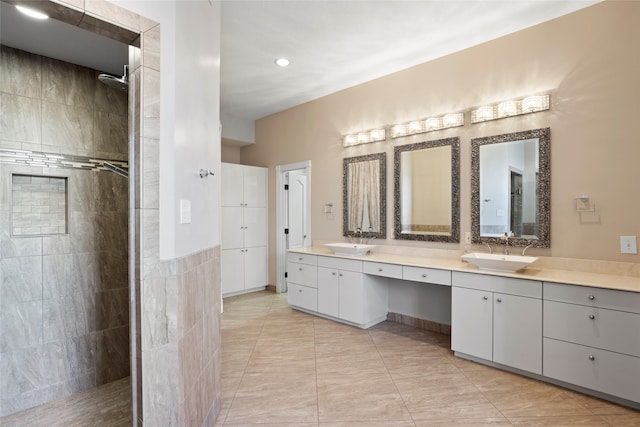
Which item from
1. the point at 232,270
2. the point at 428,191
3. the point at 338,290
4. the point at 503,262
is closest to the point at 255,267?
the point at 232,270

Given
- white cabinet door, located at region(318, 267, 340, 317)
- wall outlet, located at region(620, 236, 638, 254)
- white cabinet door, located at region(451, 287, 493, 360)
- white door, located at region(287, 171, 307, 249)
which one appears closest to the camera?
wall outlet, located at region(620, 236, 638, 254)

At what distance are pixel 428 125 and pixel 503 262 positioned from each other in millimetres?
1609

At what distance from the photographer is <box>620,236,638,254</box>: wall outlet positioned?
2389mm

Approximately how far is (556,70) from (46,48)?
12.7ft

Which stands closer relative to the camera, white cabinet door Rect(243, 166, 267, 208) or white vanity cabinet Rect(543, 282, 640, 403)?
white vanity cabinet Rect(543, 282, 640, 403)

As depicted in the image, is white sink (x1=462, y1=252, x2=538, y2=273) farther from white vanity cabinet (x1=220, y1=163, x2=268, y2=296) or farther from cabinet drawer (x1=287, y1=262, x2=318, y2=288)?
white vanity cabinet (x1=220, y1=163, x2=268, y2=296)

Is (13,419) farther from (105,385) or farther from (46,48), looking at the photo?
(46,48)

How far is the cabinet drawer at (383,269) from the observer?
10.6ft

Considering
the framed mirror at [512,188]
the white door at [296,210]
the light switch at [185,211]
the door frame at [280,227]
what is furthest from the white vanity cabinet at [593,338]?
the white door at [296,210]

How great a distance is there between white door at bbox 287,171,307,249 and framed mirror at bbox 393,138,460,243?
6.86ft

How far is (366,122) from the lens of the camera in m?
4.05

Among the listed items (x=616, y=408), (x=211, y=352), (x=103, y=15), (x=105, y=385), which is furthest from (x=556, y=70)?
(x=105, y=385)

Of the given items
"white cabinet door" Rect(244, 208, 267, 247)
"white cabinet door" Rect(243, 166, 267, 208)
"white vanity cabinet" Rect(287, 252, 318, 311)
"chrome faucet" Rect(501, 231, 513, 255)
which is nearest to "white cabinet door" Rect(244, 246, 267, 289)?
"white cabinet door" Rect(244, 208, 267, 247)

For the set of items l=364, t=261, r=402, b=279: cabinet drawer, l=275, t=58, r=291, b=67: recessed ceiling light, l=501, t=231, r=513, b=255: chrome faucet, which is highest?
l=275, t=58, r=291, b=67: recessed ceiling light
